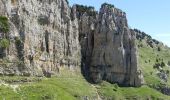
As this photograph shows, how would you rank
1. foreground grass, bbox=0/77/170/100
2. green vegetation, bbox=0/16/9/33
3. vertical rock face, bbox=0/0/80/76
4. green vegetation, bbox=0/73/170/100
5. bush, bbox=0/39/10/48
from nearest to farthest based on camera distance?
foreground grass, bbox=0/77/170/100 < green vegetation, bbox=0/73/170/100 < bush, bbox=0/39/10/48 < green vegetation, bbox=0/16/9/33 < vertical rock face, bbox=0/0/80/76

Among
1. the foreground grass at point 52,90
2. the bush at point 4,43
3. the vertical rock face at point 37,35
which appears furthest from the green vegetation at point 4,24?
the foreground grass at point 52,90

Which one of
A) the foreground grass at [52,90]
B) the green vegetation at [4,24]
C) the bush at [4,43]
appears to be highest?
the green vegetation at [4,24]

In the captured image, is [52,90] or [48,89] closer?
[48,89]

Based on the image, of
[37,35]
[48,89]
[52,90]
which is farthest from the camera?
[37,35]

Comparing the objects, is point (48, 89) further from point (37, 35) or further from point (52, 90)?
point (37, 35)

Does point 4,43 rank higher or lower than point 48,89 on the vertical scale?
higher

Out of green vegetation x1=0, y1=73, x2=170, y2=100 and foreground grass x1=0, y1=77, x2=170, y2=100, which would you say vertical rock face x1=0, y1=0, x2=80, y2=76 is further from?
foreground grass x1=0, y1=77, x2=170, y2=100

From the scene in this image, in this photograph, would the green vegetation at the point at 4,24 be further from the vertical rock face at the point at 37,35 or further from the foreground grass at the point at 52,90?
the foreground grass at the point at 52,90

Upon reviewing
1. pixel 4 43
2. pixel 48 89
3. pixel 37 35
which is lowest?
pixel 48 89

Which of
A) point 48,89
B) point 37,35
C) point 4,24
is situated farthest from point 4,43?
point 37,35

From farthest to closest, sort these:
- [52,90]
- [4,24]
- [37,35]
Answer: [37,35] < [52,90] < [4,24]

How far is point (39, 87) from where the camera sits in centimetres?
15988

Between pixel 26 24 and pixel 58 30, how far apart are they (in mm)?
29895

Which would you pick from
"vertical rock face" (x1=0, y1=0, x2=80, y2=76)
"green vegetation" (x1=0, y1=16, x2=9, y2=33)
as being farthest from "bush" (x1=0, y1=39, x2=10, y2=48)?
"green vegetation" (x1=0, y1=16, x2=9, y2=33)
